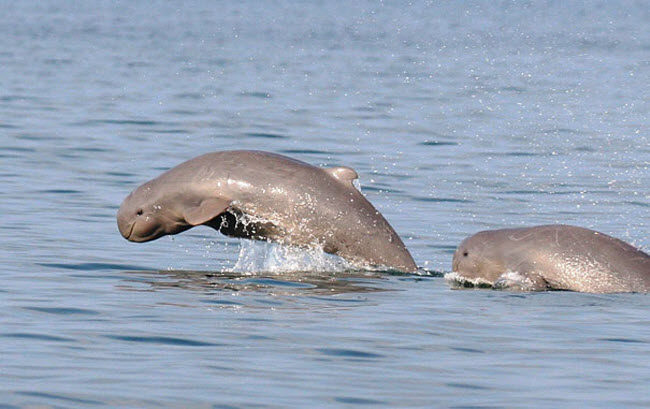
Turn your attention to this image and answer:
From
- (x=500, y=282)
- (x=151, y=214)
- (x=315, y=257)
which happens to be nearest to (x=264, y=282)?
(x=315, y=257)

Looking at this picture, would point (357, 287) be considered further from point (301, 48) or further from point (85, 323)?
point (301, 48)

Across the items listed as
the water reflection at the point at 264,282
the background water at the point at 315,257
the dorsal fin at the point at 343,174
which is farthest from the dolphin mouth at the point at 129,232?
the dorsal fin at the point at 343,174

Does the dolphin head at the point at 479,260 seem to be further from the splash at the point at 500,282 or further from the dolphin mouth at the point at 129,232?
the dolphin mouth at the point at 129,232

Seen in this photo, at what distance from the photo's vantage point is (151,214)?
16734mm

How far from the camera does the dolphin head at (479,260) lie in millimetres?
15742

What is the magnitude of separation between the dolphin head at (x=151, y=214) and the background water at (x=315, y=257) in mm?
389

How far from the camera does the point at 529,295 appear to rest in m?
15.0

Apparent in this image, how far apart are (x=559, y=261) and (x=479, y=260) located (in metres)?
1.00

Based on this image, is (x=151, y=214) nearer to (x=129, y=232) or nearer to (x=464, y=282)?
(x=129, y=232)

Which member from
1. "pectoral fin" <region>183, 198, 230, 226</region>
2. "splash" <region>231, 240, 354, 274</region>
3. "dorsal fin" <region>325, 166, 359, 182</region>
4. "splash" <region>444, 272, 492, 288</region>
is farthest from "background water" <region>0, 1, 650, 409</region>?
"dorsal fin" <region>325, 166, 359, 182</region>

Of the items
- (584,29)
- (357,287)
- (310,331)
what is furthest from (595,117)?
(584,29)

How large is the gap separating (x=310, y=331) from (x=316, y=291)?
2.16m

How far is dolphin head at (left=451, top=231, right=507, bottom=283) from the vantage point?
1574 centimetres

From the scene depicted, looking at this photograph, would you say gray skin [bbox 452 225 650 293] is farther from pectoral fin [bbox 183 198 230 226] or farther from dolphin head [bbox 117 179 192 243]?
dolphin head [bbox 117 179 192 243]
